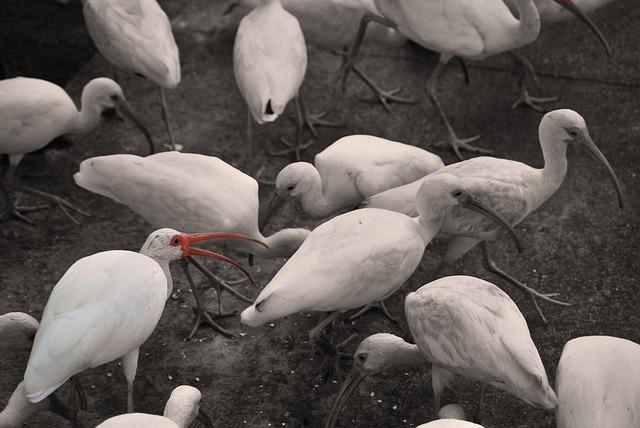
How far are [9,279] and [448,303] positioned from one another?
263 centimetres

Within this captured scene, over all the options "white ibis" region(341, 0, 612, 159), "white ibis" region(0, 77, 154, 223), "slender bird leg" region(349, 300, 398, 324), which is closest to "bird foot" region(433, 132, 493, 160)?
"white ibis" region(341, 0, 612, 159)

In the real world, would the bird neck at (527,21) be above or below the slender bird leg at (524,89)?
above

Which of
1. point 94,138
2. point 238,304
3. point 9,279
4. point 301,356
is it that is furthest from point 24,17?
point 301,356

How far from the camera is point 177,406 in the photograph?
4.69m

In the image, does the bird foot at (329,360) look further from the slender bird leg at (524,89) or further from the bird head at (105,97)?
the slender bird leg at (524,89)

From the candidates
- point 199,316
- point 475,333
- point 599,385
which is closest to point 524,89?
point 199,316

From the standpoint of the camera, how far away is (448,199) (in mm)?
5465

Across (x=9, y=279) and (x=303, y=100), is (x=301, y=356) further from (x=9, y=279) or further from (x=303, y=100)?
(x=303, y=100)

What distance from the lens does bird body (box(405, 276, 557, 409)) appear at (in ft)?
15.2

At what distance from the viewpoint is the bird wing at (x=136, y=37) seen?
→ 21.9 ft

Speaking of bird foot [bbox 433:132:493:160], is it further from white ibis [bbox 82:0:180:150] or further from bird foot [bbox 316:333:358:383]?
bird foot [bbox 316:333:358:383]

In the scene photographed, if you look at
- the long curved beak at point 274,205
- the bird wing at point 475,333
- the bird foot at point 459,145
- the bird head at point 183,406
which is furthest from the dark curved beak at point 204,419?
the bird foot at point 459,145

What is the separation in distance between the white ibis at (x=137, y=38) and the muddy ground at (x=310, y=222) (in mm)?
678

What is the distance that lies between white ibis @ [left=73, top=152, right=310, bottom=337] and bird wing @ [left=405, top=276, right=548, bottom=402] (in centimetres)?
108
